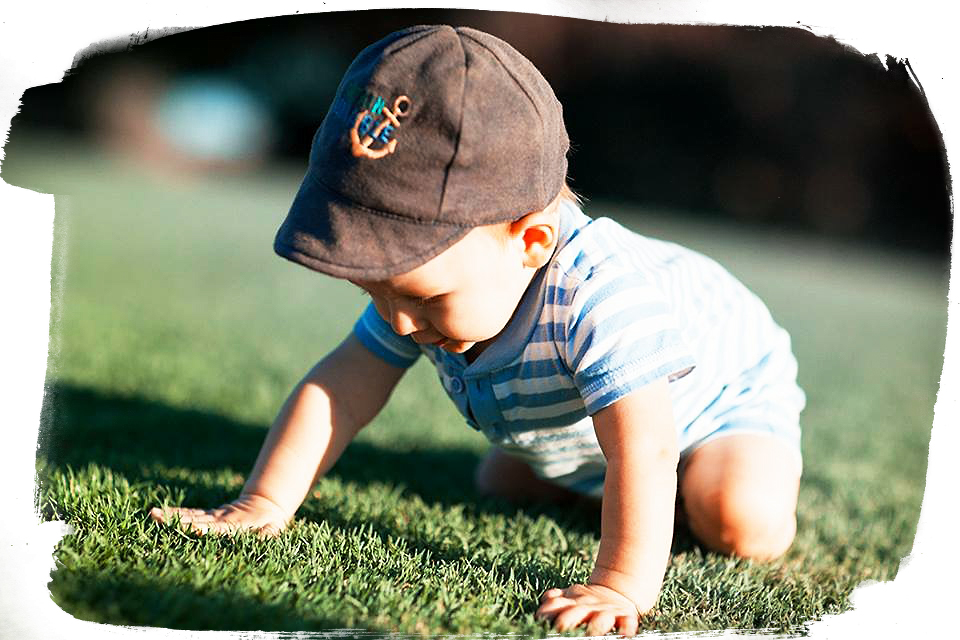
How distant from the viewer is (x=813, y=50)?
693 inches

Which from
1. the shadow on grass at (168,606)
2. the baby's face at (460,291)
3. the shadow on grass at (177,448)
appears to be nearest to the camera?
the shadow on grass at (168,606)

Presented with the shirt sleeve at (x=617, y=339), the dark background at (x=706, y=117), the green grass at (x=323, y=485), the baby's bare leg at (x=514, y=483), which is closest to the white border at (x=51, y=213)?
the green grass at (x=323, y=485)

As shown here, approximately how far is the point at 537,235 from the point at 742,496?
862 mm

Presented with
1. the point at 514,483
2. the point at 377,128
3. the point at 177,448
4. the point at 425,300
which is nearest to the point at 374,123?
the point at 377,128

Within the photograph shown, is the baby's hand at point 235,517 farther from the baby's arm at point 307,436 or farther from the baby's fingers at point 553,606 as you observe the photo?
the baby's fingers at point 553,606

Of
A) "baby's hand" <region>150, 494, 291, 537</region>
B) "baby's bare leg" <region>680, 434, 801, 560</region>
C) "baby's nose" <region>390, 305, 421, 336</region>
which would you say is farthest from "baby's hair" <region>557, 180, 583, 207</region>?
"baby's hand" <region>150, 494, 291, 537</region>

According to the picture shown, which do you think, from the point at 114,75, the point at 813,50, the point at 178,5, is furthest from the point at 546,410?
the point at 114,75

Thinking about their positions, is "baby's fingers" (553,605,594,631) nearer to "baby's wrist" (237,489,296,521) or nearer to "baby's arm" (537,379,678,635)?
"baby's arm" (537,379,678,635)

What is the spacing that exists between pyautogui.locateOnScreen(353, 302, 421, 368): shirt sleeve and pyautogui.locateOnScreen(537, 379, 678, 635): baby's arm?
65 cm

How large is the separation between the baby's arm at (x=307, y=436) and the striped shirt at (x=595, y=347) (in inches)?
2.7

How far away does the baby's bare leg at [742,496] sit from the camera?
2.38 metres

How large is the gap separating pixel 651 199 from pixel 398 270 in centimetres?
1637

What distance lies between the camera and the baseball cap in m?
1.71

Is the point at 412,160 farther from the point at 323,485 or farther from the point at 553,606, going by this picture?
the point at 323,485
